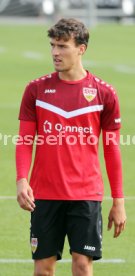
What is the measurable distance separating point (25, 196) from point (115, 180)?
0.75 metres

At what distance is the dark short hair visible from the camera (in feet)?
29.2

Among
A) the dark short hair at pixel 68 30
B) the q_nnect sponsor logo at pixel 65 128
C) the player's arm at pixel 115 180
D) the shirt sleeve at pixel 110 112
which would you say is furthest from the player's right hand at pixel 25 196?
the dark short hair at pixel 68 30

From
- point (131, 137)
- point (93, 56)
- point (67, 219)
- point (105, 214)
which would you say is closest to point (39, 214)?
point (67, 219)

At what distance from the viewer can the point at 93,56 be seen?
3288 cm

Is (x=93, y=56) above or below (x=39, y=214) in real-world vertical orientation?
below

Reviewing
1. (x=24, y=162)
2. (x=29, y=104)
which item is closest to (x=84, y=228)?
(x=24, y=162)

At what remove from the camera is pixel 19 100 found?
23.1m

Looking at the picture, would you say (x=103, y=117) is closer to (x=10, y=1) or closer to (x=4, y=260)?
(x=4, y=260)

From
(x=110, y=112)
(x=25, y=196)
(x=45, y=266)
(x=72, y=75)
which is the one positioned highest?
(x=72, y=75)

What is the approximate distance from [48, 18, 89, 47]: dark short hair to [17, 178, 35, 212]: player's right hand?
111 cm

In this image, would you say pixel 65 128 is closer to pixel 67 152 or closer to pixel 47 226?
pixel 67 152

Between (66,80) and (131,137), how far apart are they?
32.2 ft

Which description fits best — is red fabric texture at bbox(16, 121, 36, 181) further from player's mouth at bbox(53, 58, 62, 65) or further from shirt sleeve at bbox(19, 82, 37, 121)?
player's mouth at bbox(53, 58, 62, 65)

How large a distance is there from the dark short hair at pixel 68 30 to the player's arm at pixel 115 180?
76 cm
